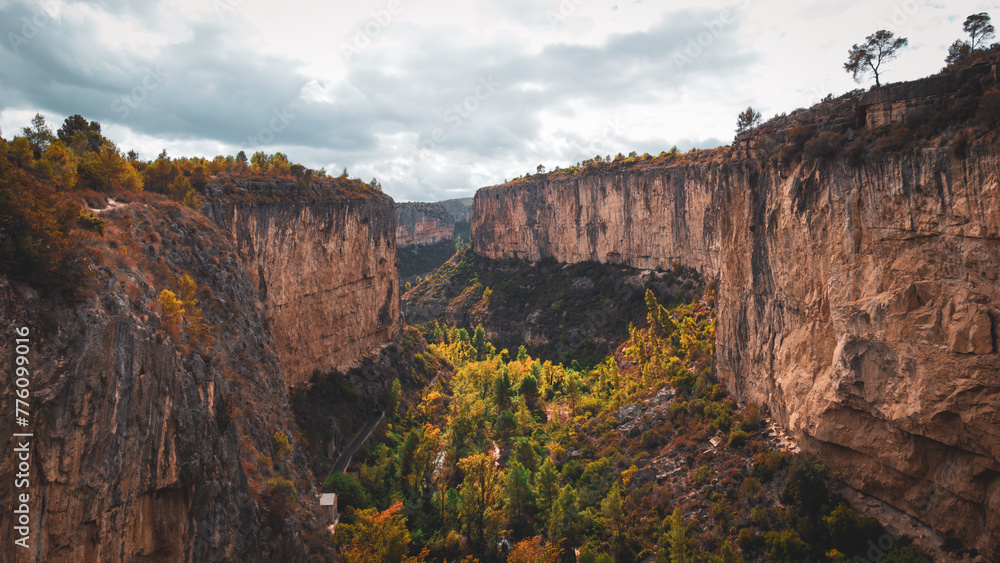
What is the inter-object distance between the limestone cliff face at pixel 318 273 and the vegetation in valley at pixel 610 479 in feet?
32.1

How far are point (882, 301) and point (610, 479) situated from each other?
2587 cm

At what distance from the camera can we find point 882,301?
2239 cm

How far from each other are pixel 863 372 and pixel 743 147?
66.8 ft

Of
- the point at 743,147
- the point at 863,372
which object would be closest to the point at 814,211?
the point at 863,372

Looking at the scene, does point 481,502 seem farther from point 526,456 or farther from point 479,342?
point 479,342

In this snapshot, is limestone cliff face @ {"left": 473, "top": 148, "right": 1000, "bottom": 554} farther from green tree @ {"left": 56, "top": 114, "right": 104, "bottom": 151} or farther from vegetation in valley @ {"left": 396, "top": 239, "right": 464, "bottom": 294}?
vegetation in valley @ {"left": 396, "top": 239, "right": 464, "bottom": 294}

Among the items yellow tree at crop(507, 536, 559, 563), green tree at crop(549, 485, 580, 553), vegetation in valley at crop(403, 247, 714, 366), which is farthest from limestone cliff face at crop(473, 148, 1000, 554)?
vegetation in valley at crop(403, 247, 714, 366)

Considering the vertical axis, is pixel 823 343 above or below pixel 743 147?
below

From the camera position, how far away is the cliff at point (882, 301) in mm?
19172

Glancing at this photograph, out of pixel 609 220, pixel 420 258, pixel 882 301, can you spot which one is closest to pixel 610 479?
pixel 882 301

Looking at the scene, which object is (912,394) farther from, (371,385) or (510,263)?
(510,263)

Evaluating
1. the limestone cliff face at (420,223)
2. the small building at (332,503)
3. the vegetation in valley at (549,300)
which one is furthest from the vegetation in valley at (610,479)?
the limestone cliff face at (420,223)

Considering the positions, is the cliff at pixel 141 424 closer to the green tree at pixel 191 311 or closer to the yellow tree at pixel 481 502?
the green tree at pixel 191 311

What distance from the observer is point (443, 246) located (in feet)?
571
